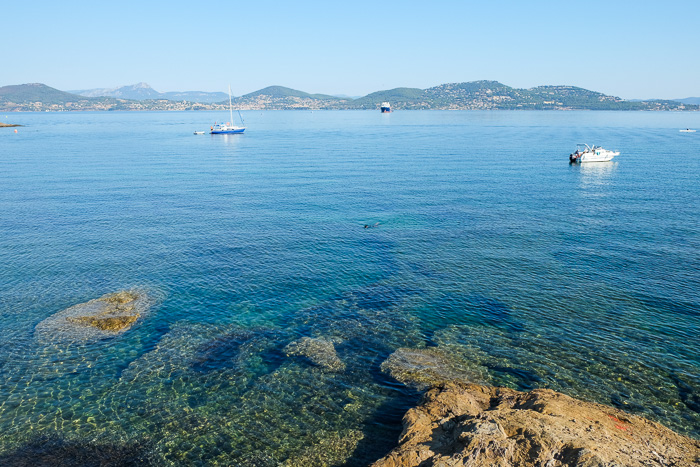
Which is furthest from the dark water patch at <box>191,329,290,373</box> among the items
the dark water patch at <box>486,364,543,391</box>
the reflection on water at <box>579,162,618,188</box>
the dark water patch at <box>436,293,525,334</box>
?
the reflection on water at <box>579,162,618,188</box>

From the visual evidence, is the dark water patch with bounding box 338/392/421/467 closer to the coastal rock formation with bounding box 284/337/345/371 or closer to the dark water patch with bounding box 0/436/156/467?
the coastal rock formation with bounding box 284/337/345/371

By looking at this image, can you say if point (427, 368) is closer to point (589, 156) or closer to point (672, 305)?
point (672, 305)

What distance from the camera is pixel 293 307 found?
41.9 meters

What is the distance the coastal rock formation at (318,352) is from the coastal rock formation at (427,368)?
3.77 m

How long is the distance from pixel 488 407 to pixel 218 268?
34.8m

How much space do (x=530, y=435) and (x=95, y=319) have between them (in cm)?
3609

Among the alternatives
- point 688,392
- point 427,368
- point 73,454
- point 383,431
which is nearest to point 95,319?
point 73,454

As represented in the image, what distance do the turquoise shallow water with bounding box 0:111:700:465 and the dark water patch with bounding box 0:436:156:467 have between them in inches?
6.1

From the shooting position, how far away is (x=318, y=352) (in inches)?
1337

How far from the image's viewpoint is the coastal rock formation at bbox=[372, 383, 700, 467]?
20.2 m

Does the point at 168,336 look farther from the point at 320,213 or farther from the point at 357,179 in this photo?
the point at 357,179

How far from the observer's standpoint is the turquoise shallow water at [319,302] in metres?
27.0

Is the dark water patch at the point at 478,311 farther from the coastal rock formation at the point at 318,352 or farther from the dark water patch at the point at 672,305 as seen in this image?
the dark water patch at the point at 672,305

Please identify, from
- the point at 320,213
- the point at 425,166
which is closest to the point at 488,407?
the point at 320,213
